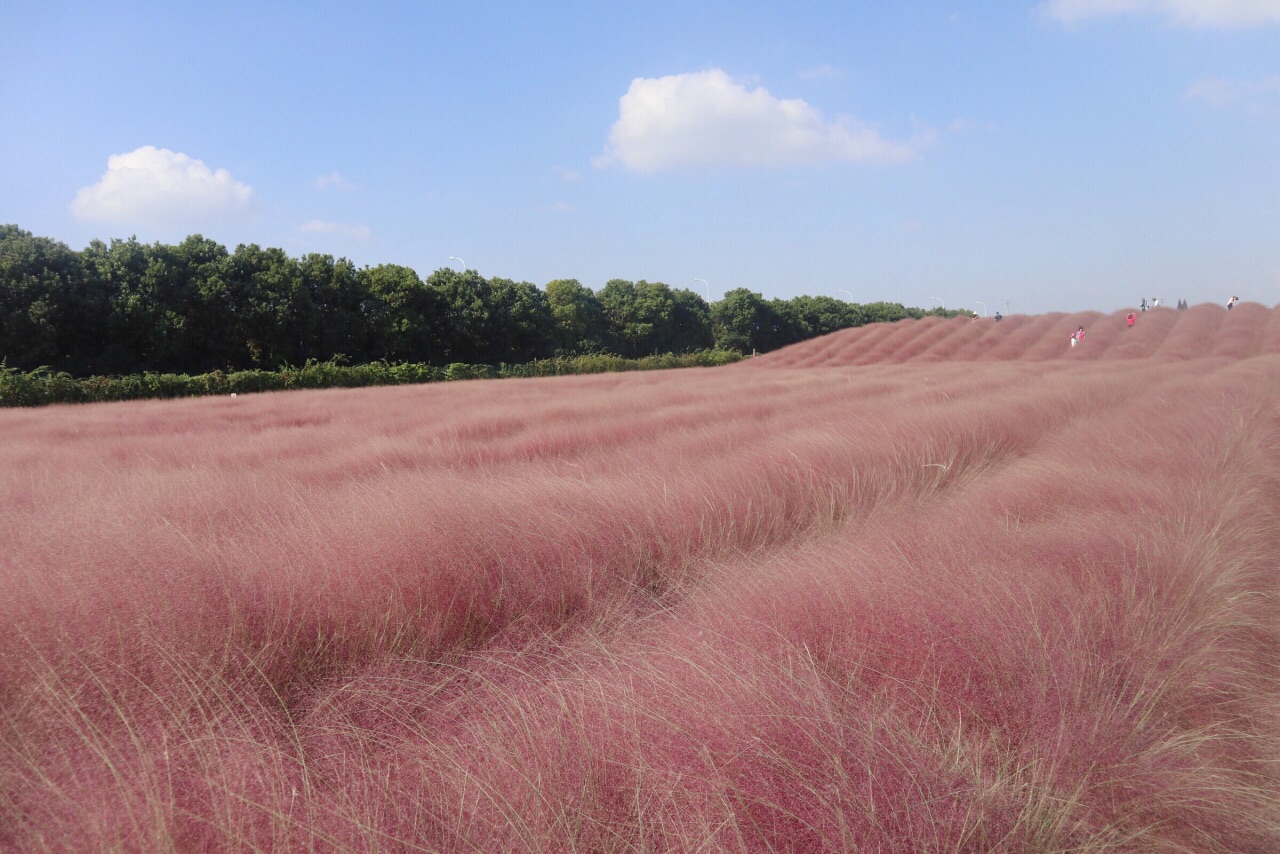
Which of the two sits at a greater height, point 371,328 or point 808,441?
point 371,328

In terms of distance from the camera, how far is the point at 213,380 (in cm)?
2206

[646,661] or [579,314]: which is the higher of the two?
[579,314]


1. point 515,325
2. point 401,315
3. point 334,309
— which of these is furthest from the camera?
→ point 515,325

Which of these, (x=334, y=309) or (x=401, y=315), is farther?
(x=401, y=315)

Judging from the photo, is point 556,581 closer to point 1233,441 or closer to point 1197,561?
point 1197,561

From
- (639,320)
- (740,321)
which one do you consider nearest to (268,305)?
(639,320)

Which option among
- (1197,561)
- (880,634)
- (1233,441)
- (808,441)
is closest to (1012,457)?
(1233,441)

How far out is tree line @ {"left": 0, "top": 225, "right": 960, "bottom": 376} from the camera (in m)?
27.2

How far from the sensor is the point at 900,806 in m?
1.38

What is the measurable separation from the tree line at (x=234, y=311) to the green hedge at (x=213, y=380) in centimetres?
320

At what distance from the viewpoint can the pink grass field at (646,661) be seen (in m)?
1.43

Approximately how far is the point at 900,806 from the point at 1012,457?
218 inches

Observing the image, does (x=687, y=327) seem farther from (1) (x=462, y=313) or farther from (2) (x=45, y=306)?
(2) (x=45, y=306)

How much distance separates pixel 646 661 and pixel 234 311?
36.8 metres
